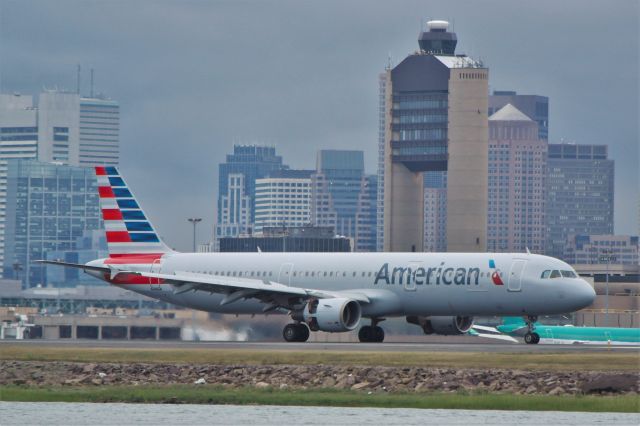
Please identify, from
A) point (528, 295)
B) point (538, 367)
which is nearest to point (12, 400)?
point (538, 367)

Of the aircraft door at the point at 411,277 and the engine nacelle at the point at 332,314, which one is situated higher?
the aircraft door at the point at 411,277

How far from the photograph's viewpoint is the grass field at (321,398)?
158ft

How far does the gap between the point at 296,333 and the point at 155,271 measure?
9931 mm

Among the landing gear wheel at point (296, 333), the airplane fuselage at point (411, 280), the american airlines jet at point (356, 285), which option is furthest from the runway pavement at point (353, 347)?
the airplane fuselage at point (411, 280)

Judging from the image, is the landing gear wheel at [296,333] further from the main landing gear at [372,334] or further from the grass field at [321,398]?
the grass field at [321,398]

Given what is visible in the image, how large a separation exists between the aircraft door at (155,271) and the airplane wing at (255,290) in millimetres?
3474

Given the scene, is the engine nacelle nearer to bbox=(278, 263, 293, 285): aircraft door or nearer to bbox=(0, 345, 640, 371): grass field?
bbox=(278, 263, 293, 285): aircraft door

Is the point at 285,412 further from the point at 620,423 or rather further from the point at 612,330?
the point at 612,330

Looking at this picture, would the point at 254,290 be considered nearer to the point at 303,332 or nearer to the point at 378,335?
the point at 303,332

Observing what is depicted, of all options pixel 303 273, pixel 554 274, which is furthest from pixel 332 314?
pixel 554 274

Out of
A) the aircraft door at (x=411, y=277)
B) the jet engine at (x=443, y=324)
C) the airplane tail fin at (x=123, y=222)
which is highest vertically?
the airplane tail fin at (x=123, y=222)

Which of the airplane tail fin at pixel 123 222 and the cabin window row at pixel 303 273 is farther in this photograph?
the airplane tail fin at pixel 123 222

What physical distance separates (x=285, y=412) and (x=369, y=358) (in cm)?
1374

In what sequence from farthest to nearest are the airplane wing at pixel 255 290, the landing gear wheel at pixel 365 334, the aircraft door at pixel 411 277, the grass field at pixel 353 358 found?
the landing gear wheel at pixel 365 334, the airplane wing at pixel 255 290, the aircraft door at pixel 411 277, the grass field at pixel 353 358
